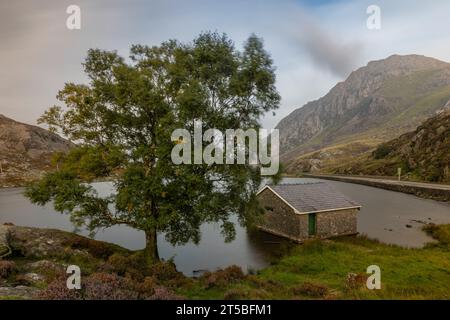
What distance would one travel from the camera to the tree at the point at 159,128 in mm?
18062

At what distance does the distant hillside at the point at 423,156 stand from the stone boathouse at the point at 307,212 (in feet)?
174

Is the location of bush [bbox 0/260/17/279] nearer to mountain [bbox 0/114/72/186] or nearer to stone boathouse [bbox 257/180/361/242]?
stone boathouse [bbox 257/180/361/242]

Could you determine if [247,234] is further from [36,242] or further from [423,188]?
[423,188]

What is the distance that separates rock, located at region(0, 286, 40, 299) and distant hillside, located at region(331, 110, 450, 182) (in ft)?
278

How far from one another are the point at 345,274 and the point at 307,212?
447 inches

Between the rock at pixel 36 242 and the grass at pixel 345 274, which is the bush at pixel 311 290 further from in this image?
the rock at pixel 36 242

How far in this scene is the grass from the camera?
40.8ft

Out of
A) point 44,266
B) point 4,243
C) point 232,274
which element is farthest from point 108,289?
point 4,243

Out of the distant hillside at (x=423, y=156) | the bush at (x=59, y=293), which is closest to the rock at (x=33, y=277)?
the bush at (x=59, y=293)

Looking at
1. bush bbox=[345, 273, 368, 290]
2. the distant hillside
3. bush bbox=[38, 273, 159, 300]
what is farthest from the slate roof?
the distant hillside

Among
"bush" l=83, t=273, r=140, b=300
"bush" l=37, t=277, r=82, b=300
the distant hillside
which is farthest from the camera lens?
the distant hillside
